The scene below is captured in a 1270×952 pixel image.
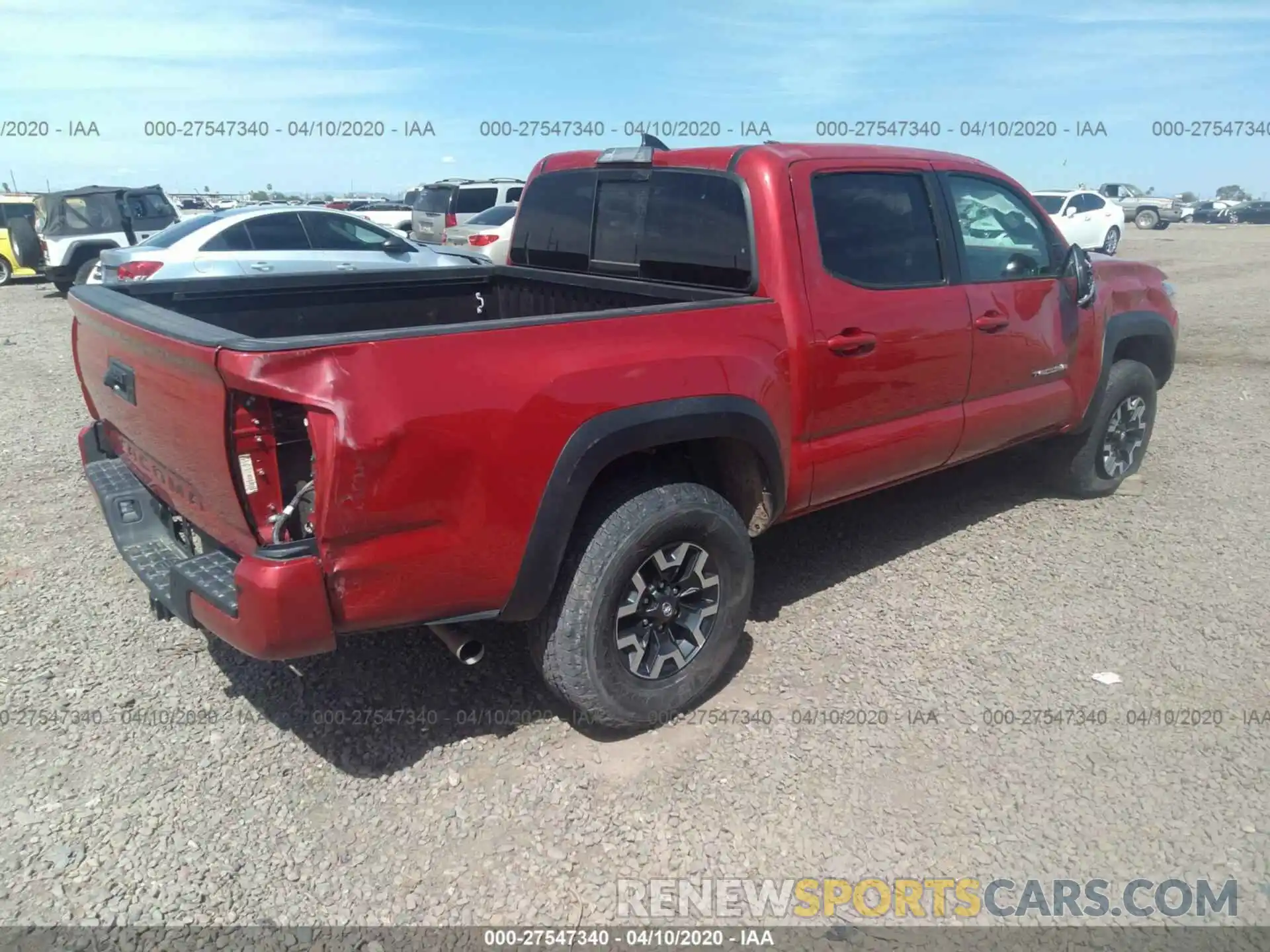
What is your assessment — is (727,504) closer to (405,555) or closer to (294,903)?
(405,555)

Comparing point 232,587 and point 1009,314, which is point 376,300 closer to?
point 232,587

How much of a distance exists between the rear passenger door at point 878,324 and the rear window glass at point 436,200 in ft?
49.6

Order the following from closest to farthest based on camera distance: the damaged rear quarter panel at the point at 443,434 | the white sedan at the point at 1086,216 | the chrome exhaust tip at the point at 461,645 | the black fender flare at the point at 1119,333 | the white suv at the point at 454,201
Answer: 1. the damaged rear quarter panel at the point at 443,434
2. the chrome exhaust tip at the point at 461,645
3. the black fender flare at the point at 1119,333
4. the white suv at the point at 454,201
5. the white sedan at the point at 1086,216

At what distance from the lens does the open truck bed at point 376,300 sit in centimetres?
319

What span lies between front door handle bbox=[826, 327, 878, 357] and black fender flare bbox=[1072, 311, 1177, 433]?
82.1 inches

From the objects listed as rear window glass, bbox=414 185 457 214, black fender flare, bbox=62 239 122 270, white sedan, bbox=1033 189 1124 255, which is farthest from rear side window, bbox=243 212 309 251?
white sedan, bbox=1033 189 1124 255

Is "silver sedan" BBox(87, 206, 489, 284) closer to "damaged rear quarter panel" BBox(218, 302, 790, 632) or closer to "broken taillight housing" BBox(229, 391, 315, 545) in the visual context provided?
"damaged rear quarter panel" BBox(218, 302, 790, 632)

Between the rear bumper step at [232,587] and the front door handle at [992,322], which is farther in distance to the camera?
the front door handle at [992,322]

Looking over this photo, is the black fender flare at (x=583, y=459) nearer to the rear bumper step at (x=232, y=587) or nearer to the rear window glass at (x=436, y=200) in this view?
the rear bumper step at (x=232, y=587)

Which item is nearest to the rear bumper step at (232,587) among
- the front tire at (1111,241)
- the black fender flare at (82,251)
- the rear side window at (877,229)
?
the rear side window at (877,229)

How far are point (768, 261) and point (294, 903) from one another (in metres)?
2.59

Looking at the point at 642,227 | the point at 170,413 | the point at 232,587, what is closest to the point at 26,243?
the point at 642,227

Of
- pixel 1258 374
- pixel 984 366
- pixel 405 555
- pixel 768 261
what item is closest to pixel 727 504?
pixel 768 261

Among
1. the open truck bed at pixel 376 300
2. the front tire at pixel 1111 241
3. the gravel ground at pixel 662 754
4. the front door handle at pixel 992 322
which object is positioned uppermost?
the front door handle at pixel 992 322
